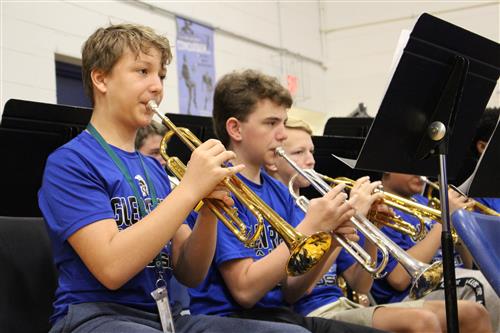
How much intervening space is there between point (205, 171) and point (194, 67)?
4949 mm

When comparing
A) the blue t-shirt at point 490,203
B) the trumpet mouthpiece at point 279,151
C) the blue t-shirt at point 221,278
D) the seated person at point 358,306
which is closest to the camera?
the blue t-shirt at point 221,278

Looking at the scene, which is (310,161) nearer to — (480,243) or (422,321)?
(422,321)

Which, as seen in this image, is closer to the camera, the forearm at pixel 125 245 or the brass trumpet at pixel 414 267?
the forearm at pixel 125 245

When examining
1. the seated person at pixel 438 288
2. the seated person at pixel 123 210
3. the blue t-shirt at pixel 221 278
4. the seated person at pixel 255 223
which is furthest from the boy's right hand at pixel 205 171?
the seated person at pixel 438 288

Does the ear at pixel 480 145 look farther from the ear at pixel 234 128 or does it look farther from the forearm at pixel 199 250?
the forearm at pixel 199 250

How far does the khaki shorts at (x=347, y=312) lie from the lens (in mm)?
2298

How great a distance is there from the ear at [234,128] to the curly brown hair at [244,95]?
17 mm

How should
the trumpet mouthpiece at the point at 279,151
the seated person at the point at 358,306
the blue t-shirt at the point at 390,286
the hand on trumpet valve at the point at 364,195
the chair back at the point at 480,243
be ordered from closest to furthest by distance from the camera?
the chair back at the point at 480,243
the seated person at the point at 358,306
the hand on trumpet valve at the point at 364,195
the trumpet mouthpiece at the point at 279,151
the blue t-shirt at the point at 390,286

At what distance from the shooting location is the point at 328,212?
6.55 feet

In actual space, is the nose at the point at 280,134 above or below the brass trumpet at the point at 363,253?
above

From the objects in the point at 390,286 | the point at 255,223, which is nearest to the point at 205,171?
the point at 255,223

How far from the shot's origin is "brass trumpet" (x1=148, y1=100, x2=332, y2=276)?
1.84 m

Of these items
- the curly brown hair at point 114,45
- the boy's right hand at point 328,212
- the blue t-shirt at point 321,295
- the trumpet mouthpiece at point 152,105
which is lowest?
the blue t-shirt at point 321,295

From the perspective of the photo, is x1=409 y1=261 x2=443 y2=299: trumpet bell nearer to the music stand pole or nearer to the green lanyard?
the music stand pole
